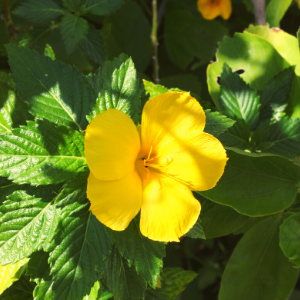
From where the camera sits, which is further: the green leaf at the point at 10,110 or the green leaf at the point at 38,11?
the green leaf at the point at 38,11

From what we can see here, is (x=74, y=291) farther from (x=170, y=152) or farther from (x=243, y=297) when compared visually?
(x=243, y=297)

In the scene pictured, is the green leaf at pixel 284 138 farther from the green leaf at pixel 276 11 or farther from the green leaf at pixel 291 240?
the green leaf at pixel 276 11

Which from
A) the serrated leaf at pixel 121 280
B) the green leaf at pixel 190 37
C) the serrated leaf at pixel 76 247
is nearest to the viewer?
the serrated leaf at pixel 76 247

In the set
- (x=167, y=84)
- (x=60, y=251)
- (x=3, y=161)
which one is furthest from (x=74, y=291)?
(x=167, y=84)

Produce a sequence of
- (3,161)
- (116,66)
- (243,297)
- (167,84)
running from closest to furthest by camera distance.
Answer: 1. (3,161)
2. (116,66)
3. (243,297)
4. (167,84)

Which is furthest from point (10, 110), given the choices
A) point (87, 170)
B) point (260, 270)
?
point (260, 270)

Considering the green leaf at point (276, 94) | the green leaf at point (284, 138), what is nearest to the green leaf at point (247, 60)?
the green leaf at point (276, 94)

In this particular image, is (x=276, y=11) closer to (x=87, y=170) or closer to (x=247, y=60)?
(x=247, y=60)
